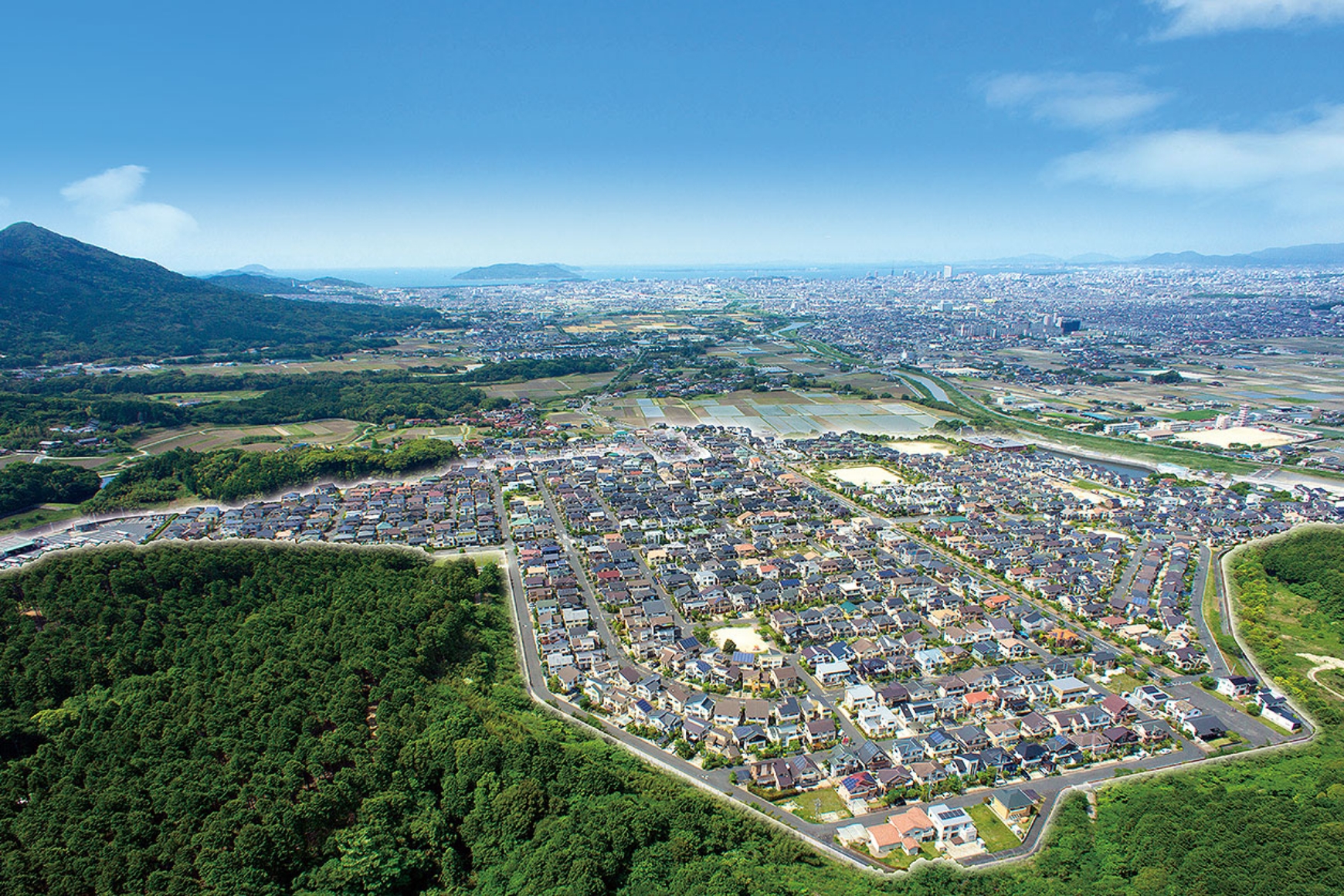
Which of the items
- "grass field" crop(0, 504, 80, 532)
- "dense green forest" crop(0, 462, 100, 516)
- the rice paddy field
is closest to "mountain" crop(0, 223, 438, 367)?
"dense green forest" crop(0, 462, 100, 516)

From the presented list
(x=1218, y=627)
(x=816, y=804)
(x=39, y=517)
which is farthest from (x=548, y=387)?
(x=816, y=804)

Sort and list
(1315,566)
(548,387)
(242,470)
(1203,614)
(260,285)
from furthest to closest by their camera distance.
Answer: (260,285) → (548,387) → (242,470) → (1315,566) → (1203,614)

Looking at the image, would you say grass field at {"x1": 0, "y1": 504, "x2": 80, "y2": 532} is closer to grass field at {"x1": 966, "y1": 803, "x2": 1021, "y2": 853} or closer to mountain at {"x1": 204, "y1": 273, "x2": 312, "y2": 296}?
grass field at {"x1": 966, "y1": 803, "x2": 1021, "y2": 853}

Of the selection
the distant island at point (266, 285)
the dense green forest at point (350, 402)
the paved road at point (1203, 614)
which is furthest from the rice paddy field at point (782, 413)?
the distant island at point (266, 285)

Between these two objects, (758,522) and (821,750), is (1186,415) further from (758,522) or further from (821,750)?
(821,750)

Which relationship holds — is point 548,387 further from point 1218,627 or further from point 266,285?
point 266,285

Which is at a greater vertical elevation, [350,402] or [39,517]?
[350,402]
